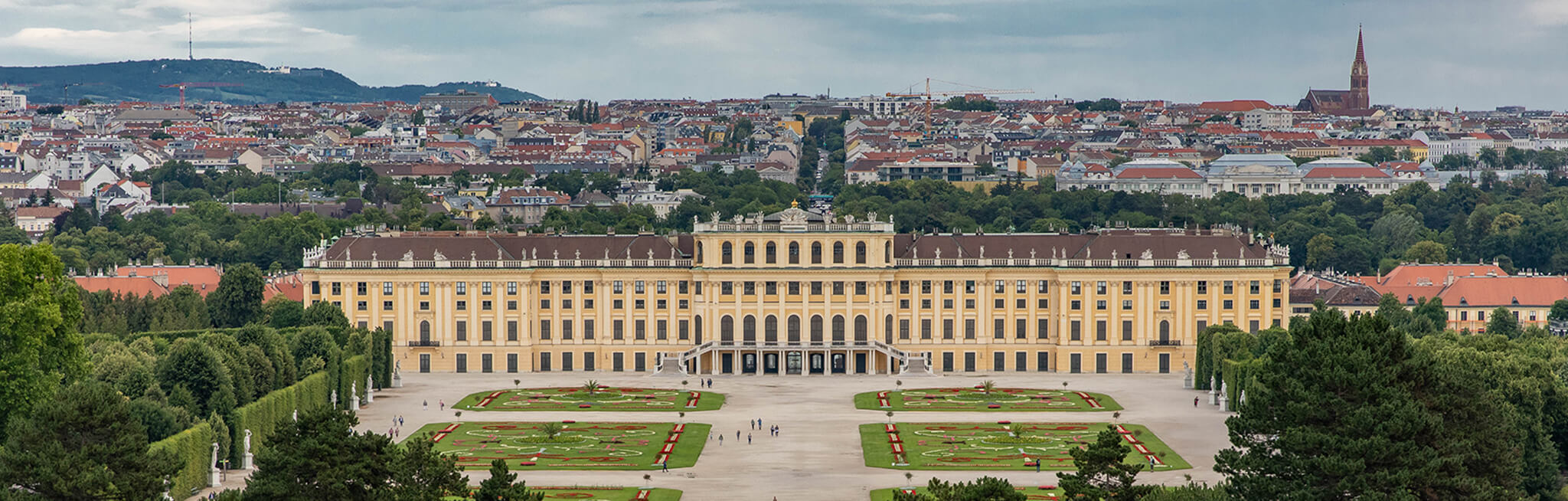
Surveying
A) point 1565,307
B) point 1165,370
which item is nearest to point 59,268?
point 1165,370

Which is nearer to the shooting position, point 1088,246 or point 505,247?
point 1088,246

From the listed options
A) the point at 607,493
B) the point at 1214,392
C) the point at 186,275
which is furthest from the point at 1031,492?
the point at 186,275

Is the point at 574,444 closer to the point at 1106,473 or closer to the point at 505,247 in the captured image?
the point at 1106,473

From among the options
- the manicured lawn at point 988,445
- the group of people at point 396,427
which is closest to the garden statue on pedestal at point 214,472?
the group of people at point 396,427

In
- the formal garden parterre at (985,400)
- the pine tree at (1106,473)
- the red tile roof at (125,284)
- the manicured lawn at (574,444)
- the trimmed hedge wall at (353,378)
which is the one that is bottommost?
the formal garden parterre at (985,400)

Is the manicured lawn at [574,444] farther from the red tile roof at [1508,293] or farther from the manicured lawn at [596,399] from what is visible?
the red tile roof at [1508,293]

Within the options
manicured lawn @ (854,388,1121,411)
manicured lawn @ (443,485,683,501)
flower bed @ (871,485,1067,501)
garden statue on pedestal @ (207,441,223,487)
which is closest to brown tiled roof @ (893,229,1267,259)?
manicured lawn @ (854,388,1121,411)

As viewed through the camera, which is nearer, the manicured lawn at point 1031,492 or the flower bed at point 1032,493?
the flower bed at point 1032,493
